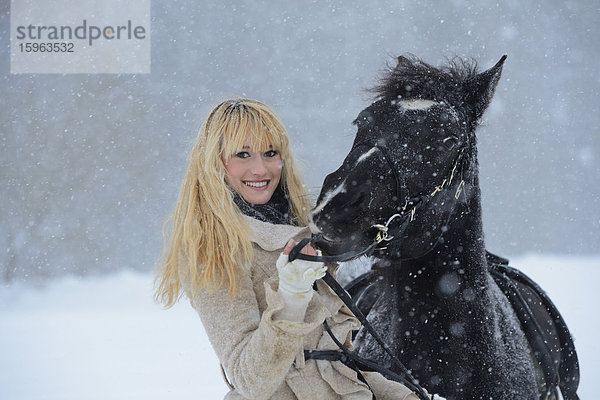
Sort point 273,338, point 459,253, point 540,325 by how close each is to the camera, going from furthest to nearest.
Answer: point 540,325 → point 459,253 → point 273,338

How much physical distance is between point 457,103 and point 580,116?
8.96 metres

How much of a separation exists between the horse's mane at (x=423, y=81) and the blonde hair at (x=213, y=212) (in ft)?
1.34

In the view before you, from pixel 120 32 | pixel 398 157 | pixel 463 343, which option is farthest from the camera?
pixel 120 32

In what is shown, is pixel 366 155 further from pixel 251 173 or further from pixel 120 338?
pixel 120 338

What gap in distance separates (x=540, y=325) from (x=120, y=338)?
6.22 m

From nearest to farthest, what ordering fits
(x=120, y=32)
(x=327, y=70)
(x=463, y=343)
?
(x=463, y=343), (x=120, y=32), (x=327, y=70)

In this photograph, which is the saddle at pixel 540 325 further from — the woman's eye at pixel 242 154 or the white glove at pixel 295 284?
the white glove at pixel 295 284

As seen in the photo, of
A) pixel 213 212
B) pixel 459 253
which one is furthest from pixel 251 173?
pixel 459 253

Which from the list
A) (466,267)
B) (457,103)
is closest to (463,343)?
(466,267)

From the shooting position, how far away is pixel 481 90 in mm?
1883

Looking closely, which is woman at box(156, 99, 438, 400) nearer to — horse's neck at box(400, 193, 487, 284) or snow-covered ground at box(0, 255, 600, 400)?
horse's neck at box(400, 193, 487, 284)

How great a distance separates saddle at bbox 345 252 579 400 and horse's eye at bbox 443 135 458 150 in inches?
33.5

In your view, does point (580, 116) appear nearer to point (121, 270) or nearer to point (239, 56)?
point (239, 56)

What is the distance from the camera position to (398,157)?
164 centimetres
